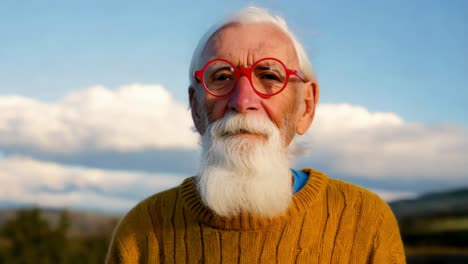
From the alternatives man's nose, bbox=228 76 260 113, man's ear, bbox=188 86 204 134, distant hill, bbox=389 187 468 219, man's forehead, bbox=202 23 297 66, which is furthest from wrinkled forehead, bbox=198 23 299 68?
distant hill, bbox=389 187 468 219

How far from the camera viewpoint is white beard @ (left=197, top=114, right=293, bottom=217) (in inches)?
129

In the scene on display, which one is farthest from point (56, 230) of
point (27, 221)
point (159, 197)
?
point (159, 197)

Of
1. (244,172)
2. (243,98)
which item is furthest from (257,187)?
(243,98)

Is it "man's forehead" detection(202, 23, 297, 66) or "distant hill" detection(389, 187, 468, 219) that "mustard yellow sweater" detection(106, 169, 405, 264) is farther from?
"distant hill" detection(389, 187, 468, 219)

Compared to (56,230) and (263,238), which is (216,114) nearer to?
(263,238)

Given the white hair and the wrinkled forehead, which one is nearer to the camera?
→ the wrinkled forehead

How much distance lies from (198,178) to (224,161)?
25cm

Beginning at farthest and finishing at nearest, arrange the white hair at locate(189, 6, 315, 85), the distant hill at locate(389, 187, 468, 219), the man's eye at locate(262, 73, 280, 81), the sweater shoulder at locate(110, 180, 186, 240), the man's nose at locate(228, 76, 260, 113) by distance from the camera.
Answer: the distant hill at locate(389, 187, 468, 219)
the sweater shoulder at locate(110, 180, 186, 240)
the white hair at locate(189, 6, 315, 85)
the man's eye at locate(262, 73, 280, 81)
the man's nose at locate(228, 76, 260, 113)

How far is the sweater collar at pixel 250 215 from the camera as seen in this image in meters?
3.32

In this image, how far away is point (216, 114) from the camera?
3305 millimetres

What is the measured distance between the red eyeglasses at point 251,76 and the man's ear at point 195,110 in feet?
0.71

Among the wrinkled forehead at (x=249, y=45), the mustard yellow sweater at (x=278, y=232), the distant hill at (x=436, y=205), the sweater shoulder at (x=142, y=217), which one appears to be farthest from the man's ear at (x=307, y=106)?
the distant hill at (x=436, y=205)

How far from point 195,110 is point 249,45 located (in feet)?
1.62

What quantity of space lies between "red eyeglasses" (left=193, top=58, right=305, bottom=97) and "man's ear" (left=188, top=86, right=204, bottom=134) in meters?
0.22
